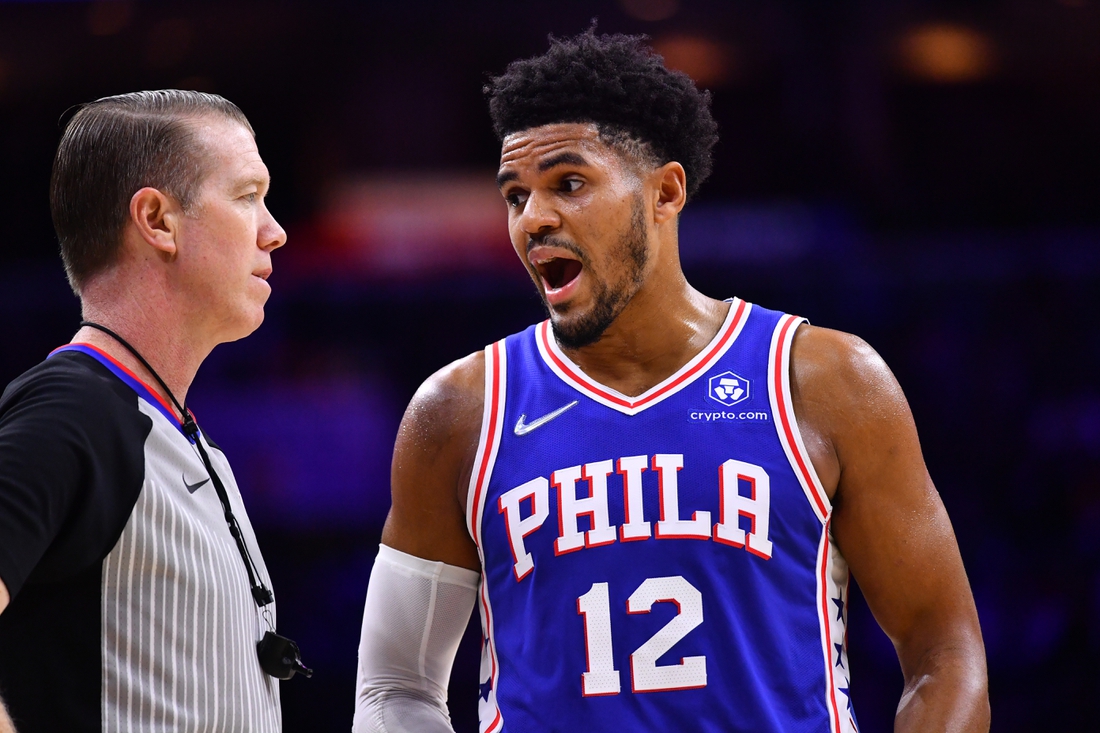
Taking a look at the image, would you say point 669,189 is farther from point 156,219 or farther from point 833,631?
point 156,219

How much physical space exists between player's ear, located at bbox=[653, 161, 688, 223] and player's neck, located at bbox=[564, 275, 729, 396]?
0.47ft

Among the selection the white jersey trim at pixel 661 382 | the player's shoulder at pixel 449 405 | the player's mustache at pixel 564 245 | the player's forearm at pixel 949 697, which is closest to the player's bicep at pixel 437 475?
the player's shoulder at pixel 449 405

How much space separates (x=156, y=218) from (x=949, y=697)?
1.45 metres

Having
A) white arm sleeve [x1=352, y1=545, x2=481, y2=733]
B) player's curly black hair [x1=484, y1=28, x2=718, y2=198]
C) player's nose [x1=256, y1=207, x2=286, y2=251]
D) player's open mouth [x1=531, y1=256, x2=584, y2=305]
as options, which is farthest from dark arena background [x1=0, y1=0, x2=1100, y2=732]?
player's nose [x1=256, y1=207, x2=286, y2=251]

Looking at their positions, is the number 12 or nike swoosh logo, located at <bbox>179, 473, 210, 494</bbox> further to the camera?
the number 12

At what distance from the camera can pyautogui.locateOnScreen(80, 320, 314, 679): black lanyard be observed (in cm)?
162

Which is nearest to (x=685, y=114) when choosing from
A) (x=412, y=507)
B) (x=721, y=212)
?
(x=412, y=507)

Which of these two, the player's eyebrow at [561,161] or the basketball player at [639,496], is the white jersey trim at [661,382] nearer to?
the basketball player at [639,496]

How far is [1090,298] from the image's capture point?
5023 millimetres

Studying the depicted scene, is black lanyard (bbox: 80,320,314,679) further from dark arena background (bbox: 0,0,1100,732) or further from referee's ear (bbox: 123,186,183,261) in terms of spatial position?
dark arena background (bbox: 0,0,1100,732)

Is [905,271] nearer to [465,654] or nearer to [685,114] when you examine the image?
[465,654]

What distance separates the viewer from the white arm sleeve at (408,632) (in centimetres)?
211

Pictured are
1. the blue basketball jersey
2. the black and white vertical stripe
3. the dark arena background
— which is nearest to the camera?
the black and white vertical stripe

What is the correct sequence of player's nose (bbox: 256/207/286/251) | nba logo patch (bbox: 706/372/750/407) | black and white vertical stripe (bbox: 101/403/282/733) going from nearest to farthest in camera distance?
black and white vertical stripe (bbox: 101/403/282/733)
player's nose (bbox: 256/207/286/251)
nba logo patch (bbox: 706/372/750/407)
